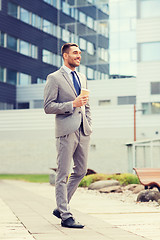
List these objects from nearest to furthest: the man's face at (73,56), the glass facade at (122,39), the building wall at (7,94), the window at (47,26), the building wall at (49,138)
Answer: the man's face at (73,56)
the building wall at (49,138)
the glass facade at (122,39)
the building wall at (7,94)
the window at (47,26)

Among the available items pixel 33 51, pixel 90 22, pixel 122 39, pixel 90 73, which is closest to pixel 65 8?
pixel 90 22

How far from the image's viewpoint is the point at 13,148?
1741 inches

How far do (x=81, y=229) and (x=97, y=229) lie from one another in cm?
19

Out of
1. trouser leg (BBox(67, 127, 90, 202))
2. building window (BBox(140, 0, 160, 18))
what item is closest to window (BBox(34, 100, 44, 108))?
building window (BBox(140, 0, 160, 18))

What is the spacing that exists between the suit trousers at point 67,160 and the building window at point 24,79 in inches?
1657

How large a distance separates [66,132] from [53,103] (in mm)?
368

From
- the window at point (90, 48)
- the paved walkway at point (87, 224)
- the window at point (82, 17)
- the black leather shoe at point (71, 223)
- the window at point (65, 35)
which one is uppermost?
the window at point (82, 17)

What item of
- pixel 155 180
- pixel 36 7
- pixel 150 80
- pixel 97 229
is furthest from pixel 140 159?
pixel 97 229

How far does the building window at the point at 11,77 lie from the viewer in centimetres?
4678

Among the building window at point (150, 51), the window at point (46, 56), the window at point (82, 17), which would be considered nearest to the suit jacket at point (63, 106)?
the building window at point (150, 51)

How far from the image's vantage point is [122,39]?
4347 cm

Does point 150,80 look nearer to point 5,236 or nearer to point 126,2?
point 126,2

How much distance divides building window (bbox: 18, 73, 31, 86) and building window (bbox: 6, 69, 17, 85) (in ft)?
2.06

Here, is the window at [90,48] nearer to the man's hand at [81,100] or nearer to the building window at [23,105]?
the building window at [23,105]
